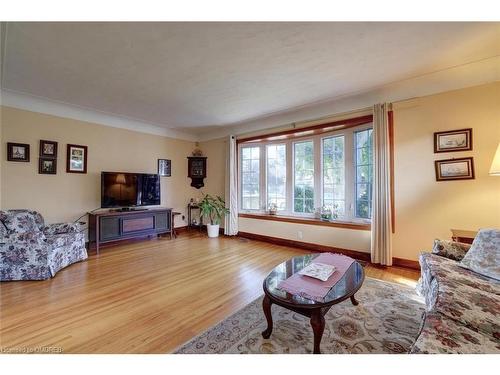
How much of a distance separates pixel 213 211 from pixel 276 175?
172 cm

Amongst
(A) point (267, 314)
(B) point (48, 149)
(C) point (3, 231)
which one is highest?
(B) point (48, 149)

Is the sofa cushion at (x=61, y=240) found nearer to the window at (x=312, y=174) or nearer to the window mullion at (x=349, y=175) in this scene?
the window at (x=312, y=174)

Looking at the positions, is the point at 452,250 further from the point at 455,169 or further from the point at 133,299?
the point at 133,299

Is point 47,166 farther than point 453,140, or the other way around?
point 47,166

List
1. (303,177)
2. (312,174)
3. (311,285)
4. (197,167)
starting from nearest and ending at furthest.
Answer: (311,285)
(312,174)
(303,177)
(197,167)

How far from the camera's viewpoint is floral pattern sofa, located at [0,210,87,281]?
2.53 meters

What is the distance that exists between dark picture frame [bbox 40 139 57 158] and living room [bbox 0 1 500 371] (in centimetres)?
3

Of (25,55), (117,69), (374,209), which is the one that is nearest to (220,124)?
(117,69)

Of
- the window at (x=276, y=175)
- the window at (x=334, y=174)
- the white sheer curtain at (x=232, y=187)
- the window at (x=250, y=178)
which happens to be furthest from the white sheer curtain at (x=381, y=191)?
the white sheer curtain at (x=232, y=187)

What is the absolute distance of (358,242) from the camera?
338 centimetres

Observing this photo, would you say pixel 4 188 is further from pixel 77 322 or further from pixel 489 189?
pixel 489 189

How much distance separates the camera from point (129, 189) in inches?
167

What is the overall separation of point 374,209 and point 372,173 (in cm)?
56

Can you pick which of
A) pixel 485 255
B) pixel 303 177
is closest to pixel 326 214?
pixel 303 177
